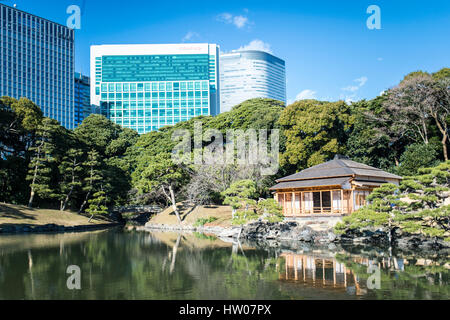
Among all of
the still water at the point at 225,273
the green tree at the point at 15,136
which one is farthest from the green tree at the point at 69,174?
the still water at the point at 225,273

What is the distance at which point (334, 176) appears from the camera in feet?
74.2

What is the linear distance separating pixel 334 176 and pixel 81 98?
337 ft

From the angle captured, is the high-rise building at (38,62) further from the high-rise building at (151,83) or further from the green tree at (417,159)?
the green tree at (417,159)

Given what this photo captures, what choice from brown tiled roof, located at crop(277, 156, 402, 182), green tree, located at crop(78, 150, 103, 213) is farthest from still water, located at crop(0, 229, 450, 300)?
green tree, located at crop(78, 150, 103, 213)

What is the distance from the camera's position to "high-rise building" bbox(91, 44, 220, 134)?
91062mm

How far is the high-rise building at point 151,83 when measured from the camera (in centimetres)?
9106

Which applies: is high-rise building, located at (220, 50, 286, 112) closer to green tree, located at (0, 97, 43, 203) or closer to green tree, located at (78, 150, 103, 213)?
green tree, located at (78, 150, 103, 213)

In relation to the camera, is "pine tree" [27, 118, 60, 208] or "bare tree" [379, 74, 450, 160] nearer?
"bare tree" [379, 74, 450, 160]

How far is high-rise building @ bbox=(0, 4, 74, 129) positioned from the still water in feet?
255

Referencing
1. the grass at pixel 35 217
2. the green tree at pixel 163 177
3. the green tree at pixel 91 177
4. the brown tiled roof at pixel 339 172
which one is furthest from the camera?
the green tree at pixel 91 177

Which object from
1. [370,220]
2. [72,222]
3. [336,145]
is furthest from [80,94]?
[370,220]

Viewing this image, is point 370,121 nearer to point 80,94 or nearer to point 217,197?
point 217,197

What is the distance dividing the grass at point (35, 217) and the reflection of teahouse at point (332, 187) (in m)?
17.3
